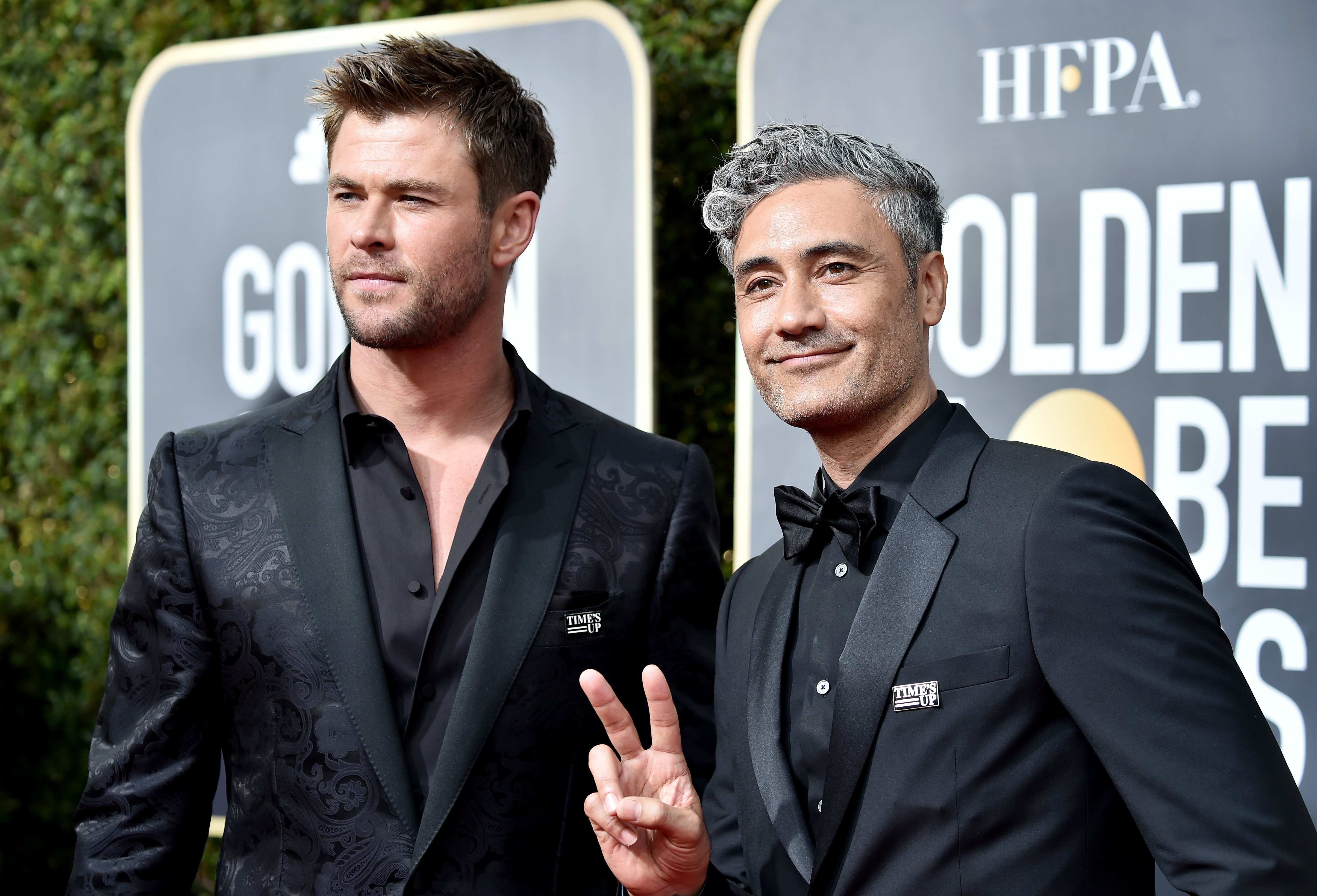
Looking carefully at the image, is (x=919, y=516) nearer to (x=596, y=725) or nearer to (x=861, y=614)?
(x=861, y=614)

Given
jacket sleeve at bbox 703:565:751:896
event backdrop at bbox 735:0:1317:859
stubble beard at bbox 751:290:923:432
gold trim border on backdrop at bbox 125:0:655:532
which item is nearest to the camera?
stubble beard at bbox 751:290:923:432

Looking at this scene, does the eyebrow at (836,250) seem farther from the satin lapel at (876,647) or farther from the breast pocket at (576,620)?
the breast pocket at (576,620)

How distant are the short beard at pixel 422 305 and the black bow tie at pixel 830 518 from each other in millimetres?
667

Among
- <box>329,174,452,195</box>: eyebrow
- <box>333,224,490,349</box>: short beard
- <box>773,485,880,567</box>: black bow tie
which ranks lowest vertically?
<box>773,485,880,567</box>: black bow tie

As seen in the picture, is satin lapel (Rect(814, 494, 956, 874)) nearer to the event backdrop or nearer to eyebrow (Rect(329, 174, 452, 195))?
Result: eyebrow (Rect(329, 174, 452, 195))

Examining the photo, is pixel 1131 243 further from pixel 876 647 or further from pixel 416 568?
pixel 416 568

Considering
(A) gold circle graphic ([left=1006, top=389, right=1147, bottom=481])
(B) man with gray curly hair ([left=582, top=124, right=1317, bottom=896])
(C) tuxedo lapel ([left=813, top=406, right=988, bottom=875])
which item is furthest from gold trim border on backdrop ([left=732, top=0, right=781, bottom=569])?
(C) tuxedo lapel ([left=813, top=406, right=988, bottom=875])

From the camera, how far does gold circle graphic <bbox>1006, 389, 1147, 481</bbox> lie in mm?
2773

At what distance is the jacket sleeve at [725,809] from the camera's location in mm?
1787

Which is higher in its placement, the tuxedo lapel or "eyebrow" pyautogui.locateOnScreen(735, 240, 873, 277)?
"eyebrow" pyautogui.locateOnScreen(735, 240, 873, 277)

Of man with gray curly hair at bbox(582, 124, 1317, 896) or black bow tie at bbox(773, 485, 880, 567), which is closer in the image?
man with gray curly hair at bbox(582, 124, 1317, 896)

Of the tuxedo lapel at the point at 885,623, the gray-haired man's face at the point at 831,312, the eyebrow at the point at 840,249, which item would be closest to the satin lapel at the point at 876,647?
the tuxedo lapel at the point at 885,623

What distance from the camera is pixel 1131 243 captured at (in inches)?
109

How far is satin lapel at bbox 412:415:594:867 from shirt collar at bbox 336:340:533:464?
4 cm
